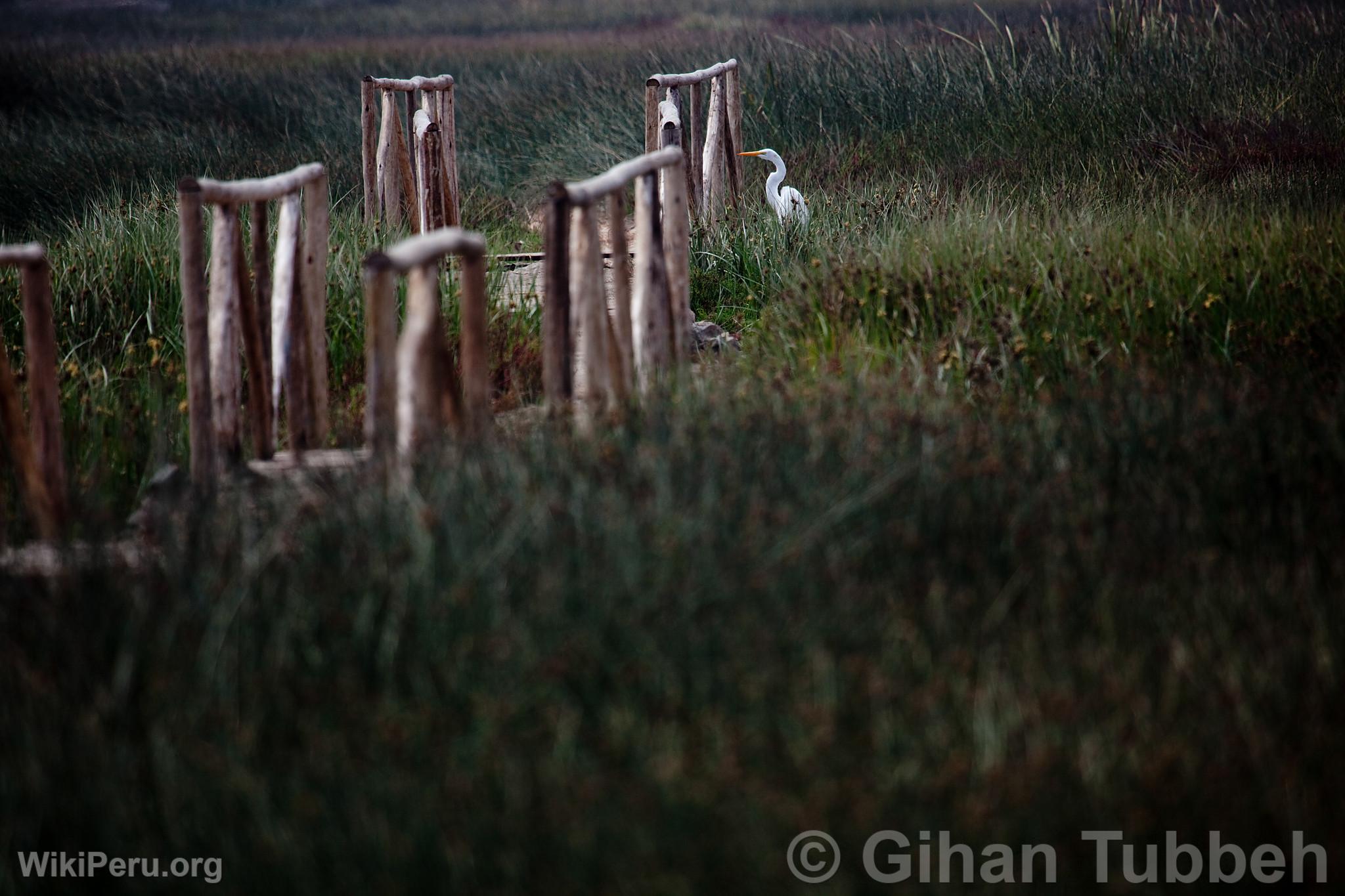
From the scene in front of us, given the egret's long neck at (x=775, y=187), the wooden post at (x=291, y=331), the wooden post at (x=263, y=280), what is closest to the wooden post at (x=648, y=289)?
the wooden post at (x=291, y=331)

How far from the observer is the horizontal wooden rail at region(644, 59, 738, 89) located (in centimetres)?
821

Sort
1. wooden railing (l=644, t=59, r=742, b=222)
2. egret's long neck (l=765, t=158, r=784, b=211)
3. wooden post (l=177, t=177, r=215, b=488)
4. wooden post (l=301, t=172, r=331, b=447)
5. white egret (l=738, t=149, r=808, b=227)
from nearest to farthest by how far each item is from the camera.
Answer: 1. wooden post (l=177, t=177, r=215, b=488)
2. wooden post (l=301, t=172, r=331, b=447)
3. white egret (l=738, t=149, r=808, b=227)
4. egret's long neck (l=765, t=158, r=784, b=211)
5. wooden railing (l=644, t=59, r=742, b=222)

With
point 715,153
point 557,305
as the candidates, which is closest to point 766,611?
point 557,305

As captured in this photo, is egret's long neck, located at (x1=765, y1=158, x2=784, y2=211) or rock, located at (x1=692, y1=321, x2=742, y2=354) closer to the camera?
rock, located at (x1=692, y1=321, x2=742, y2=354)

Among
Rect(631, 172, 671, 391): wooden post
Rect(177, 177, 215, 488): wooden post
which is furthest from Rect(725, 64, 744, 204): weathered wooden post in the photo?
Rect(177, 177, 215, 488): wooden post

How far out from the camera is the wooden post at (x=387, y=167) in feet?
26.1

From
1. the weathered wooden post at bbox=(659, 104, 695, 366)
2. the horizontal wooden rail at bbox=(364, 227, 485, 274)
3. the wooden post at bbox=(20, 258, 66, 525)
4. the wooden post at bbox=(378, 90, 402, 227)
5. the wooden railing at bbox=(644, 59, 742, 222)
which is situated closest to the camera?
the horizontal wooden rail at bbox=(364, 227, 485, 274)

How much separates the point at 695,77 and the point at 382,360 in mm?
6229

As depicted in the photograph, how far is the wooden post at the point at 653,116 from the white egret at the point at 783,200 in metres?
0.73

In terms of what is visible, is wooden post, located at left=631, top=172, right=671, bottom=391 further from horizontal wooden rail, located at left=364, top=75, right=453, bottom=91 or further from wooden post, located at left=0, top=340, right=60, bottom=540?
horizontal wooden rail, located at left=364, top=75, right=453, bottom=91

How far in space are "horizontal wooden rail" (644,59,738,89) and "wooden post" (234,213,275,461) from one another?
15.0 feet

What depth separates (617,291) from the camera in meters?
4.14

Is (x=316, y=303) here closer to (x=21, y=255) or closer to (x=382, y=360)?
(x=21, y=255)

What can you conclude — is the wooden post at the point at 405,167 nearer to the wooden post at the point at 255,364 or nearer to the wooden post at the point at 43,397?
the wooden post at the point at 255,364
